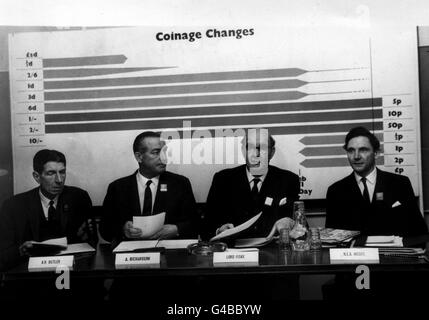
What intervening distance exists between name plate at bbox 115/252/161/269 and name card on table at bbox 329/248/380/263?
1.98 ft

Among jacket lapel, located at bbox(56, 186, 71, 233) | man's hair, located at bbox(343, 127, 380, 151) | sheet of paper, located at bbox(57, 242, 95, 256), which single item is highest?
man's hair, located at bbox(343, 127, 380, 151)

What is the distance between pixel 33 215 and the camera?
87.4 inches

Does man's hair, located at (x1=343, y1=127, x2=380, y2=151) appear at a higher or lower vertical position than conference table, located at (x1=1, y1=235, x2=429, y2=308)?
higher

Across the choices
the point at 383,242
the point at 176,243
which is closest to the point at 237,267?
the point at 176,243

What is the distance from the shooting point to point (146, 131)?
2.18 meters

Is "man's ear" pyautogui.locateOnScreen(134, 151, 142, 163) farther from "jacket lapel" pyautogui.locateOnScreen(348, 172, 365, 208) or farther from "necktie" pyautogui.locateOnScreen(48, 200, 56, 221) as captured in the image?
"jacket lapel" pyautogui.locateOnScreen(348, 172, 365, 208)

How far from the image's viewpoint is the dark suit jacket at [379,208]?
2.10 m

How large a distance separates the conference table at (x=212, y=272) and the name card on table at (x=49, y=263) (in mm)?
22

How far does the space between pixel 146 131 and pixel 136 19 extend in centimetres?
50

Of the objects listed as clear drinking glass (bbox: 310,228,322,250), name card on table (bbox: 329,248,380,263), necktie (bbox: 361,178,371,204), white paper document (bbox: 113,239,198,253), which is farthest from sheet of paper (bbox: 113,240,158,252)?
necktie (bbox: 361,178,371,204)

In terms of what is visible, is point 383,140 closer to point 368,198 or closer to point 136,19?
point 368,198

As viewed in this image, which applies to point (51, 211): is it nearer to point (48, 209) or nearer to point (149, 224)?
point (48, 209)

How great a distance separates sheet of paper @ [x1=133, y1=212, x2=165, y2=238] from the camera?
2.06 meters
